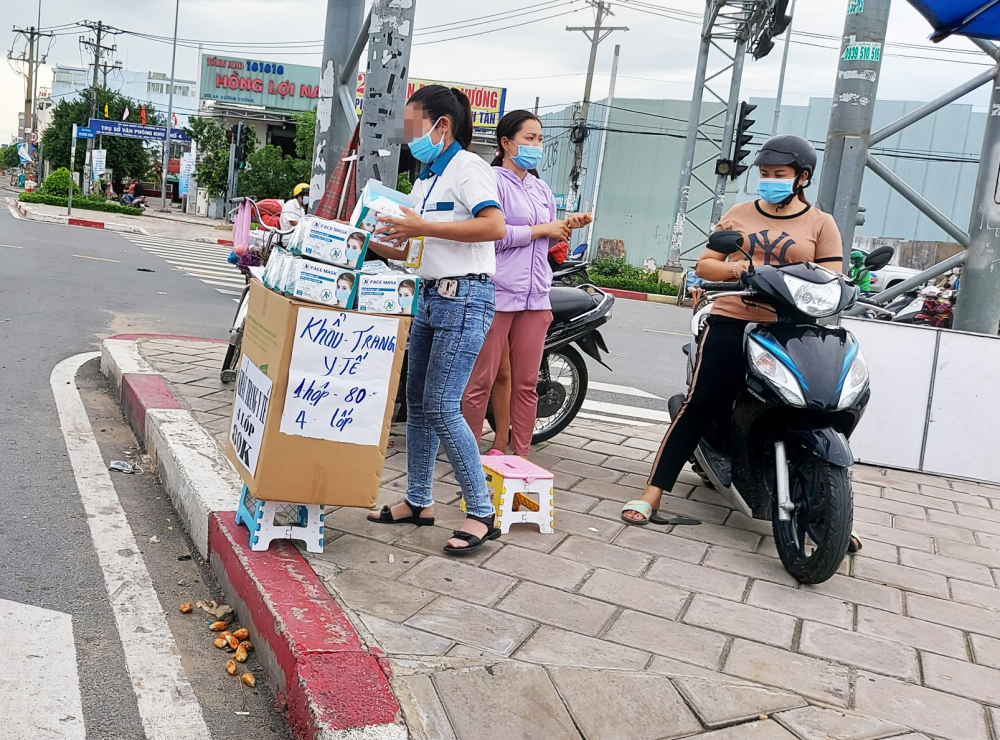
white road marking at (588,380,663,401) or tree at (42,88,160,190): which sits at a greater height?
tree at (42,88,160,190)

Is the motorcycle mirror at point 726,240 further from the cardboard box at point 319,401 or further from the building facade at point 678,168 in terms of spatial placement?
the building facade at point 678,168

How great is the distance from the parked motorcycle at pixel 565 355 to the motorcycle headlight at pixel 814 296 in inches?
73.6

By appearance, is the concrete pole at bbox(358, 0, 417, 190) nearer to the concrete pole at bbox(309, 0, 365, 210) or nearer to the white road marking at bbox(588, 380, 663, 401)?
the concrete pole at bbox(309, 0, 365, 210)

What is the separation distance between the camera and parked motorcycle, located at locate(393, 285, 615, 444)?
5.45 m

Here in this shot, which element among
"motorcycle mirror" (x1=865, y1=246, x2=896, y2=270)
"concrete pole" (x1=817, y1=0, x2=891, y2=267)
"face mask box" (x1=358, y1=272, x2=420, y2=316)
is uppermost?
"concrete pole" (x1=817, y1=0, x2=891, y2=267)

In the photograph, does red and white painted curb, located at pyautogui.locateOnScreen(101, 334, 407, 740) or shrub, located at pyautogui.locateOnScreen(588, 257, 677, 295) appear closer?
red and white painted curb, located at pyautogui.locateOnScreen(101, 334, 407, 740)

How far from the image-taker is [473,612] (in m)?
3.05

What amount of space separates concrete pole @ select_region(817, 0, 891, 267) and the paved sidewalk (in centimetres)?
209

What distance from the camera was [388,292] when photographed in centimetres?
328

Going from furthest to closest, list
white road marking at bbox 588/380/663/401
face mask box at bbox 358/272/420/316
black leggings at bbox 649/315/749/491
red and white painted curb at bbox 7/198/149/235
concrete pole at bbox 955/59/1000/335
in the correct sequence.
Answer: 1. red and white painted curb at bbox 7/198/149/235
2. white road marking at bbox 588/380/663/401
3. concrete pole at bbox 955/59/1000/335
4. black leggings at bbox 649/315/749/491
5. face mask box at bbox 358/272/420/316

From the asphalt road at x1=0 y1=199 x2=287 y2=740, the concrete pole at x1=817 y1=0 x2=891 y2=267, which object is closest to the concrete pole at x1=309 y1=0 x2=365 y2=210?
the asphalt road at x1=0 y1=199 x2=287 y2=740

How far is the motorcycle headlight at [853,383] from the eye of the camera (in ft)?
12.0

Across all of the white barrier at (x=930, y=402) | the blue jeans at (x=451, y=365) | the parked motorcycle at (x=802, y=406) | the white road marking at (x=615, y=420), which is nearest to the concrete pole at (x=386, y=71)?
the blue jeans at (x=451, y=365)

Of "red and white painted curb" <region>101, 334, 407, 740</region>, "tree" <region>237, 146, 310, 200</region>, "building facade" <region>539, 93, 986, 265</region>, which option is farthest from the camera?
"building facade" <region>539, 93, 986, 265</region>
